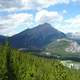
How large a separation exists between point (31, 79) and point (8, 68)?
111 ft

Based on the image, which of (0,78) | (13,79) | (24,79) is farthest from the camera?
(24,79)

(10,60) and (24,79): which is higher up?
(10,60)

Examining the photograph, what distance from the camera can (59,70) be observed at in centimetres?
8206

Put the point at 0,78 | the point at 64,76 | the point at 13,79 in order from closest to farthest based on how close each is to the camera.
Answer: the point at 13,79
the point at 0,78
the point at 64,76

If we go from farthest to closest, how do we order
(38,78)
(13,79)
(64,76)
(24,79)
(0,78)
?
(38,78), (24,79), (64,76), (0,78), (13,79)

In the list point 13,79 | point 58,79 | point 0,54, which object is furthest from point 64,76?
point 0,54

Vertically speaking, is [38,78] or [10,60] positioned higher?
[10,60]

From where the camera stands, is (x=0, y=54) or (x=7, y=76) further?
(x=0, y=54)

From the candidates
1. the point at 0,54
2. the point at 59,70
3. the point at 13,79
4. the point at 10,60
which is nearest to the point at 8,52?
the point at 10,60

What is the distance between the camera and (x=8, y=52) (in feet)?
→ 237

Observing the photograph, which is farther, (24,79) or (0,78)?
(24,79)

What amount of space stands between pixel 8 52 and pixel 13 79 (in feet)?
24.4

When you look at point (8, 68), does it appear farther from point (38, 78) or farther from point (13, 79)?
point (38, 78)

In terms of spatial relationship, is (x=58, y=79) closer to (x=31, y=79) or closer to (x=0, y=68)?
(x=0, y=68)
